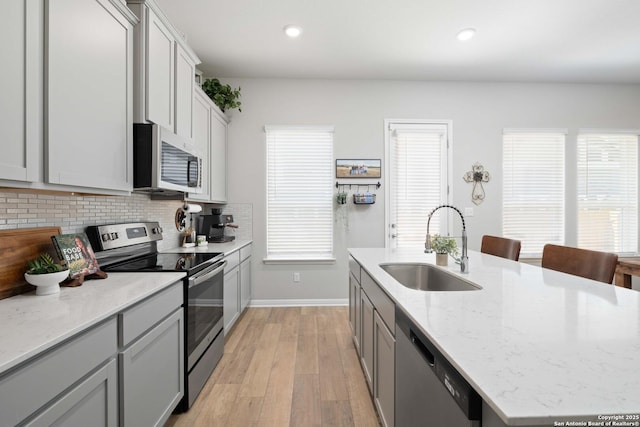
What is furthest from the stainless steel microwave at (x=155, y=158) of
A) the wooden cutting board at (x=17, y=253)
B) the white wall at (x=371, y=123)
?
the white wall at (x=371, y=123)

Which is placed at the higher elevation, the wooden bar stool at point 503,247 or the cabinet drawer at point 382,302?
the wooden bar stool at point 503,247

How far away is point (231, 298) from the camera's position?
2.78 m

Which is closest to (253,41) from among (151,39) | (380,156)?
(151,39)

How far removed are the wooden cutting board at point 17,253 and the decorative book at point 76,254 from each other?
9 centimetres

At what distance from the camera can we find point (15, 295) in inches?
48.4

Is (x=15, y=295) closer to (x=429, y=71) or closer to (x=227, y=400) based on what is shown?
(x=227, y=400)

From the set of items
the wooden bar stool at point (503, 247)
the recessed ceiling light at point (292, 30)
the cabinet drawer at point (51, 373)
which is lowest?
the cabinet drawer at point (51, 373)

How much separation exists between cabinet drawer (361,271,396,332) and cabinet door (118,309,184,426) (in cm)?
111

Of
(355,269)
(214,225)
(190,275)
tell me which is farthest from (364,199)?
(190,275)

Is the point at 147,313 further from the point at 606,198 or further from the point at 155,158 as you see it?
the point at 606,198

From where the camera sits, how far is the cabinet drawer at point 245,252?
3178 millimetres

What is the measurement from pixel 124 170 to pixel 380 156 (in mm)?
2814

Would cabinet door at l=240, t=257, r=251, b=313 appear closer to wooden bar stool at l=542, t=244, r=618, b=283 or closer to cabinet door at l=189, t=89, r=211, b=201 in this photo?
cabinet door at l=189, t=89, r=211, b=201

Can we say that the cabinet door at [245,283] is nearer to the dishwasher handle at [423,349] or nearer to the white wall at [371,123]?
the white wall at [371,123]
